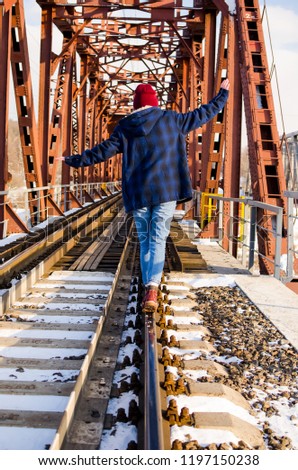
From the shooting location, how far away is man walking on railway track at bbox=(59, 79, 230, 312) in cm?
424

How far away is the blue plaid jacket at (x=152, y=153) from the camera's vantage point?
423 cm

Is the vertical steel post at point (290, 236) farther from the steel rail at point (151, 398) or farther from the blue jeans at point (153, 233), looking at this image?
the steel rail at point (151, 398)

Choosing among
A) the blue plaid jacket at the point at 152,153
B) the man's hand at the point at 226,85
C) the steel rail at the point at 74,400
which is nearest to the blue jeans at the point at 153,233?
the blue plaid jacket at the point at 152,153

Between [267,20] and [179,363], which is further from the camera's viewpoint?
[267,20]

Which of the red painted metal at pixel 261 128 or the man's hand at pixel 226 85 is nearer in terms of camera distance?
the man's hand at pixel 226 85

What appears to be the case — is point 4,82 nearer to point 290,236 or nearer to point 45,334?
point 290,236

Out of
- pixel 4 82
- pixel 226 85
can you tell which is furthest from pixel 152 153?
pixel 4 82

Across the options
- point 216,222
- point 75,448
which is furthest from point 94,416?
point 216,222

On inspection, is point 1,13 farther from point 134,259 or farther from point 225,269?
point 225,269

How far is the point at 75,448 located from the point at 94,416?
0.34 m

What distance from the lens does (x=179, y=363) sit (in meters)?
3.53

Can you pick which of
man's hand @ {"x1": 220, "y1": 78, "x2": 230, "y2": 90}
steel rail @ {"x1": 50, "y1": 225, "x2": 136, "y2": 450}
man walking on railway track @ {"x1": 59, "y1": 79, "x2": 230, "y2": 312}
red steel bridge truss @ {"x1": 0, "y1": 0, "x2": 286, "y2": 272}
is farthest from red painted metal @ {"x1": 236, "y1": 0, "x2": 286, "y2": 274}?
steel rail @ {"x1": 50, "y1": 225, "x2": 136, "y2": 450}

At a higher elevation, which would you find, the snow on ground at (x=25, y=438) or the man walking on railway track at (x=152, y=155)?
the man walking on railway track at (x=152, y=155)

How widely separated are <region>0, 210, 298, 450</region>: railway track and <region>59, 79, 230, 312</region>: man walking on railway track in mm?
590
